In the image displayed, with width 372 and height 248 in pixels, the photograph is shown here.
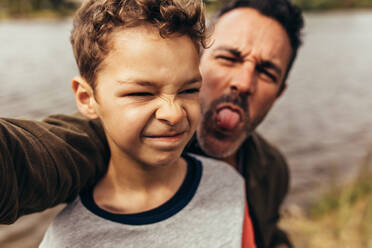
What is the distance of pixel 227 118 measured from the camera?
2039 mm

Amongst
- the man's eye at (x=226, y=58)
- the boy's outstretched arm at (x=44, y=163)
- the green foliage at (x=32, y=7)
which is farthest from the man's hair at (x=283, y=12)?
the green foliage at (x=32, y=7)

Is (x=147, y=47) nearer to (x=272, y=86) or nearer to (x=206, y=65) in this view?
(x=206, y=65)

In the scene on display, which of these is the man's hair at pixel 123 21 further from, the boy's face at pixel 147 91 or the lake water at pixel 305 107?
the lake water at pixel 305 107

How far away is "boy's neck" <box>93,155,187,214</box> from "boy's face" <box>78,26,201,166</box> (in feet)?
0.52

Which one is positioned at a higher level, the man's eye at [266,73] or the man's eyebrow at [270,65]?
the man's eyebrow at [270,65]

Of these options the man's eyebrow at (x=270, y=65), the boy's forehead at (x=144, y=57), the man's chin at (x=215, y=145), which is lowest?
the man's chin at (x=215, y=145)

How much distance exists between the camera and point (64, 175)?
1.06 meters

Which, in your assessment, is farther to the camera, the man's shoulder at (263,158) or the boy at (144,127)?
the man's shoulder at (263,158)

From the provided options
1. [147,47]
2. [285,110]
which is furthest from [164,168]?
[285,110]

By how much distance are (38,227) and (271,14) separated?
161 inches

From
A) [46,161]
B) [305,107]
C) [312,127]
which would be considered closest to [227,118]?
[46,161]

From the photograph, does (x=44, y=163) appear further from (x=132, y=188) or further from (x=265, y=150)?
(x=265, y=150)

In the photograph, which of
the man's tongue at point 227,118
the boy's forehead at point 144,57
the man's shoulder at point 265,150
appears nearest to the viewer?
the boy's forehead at point 144,57

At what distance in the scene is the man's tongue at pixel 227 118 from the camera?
204cm
